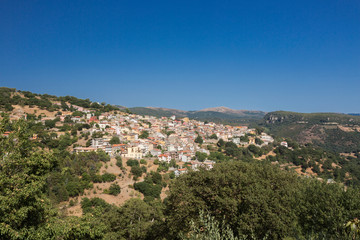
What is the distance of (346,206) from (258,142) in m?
69.2

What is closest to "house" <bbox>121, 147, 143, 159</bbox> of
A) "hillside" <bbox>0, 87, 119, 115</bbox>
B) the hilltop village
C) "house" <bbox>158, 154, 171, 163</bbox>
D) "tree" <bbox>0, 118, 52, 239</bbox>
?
the hilltop village

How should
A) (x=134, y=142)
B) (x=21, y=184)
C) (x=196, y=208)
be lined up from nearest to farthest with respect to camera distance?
(x=21, y=184)
(x=196, y=208)
(x=134, y=142)

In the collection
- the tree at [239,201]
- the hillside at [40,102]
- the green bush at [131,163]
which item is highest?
the hillside at [40,102]

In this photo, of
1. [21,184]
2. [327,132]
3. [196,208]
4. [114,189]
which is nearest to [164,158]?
[114,189]

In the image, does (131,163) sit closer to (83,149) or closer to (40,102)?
(83,149)

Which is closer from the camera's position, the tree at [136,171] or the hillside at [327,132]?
the tree at [136,171]

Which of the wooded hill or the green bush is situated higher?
the wooded hill

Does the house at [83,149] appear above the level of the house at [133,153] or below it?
above

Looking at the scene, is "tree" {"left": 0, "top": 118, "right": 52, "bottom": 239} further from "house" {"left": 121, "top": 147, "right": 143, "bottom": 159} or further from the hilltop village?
"house" {"left": 121, "top": 147, "right": 143, "bottom": 159}

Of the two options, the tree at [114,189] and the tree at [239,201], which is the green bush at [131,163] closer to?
the tree at [114,189]

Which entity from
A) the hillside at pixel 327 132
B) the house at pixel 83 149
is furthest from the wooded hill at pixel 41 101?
the hillside at pixel 327 132

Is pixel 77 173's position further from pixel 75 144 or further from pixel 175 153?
pixel 175 153

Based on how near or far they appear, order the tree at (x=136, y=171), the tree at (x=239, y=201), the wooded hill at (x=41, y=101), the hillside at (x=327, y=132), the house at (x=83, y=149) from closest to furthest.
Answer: the tree at (x=239, y=201) < the tree at (x=136, y=171) < the house at (x=83, y=149) < the wooded hill at (x=41, y=101) < the hillside at (x=327, y=132)

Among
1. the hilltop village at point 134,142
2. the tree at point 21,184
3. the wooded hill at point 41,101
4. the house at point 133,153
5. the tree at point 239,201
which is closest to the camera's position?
the tree at point 21,184
